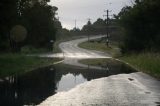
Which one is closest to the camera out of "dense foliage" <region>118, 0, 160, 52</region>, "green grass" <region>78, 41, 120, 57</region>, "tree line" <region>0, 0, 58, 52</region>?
"dense foliage" <region>118, 0, 160, 52</region>

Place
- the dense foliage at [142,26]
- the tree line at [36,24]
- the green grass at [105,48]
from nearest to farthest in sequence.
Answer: the dense foliage at [142,26], the tree line at [36,24], the green grass at [105,48]

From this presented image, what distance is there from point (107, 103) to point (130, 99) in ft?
5.43

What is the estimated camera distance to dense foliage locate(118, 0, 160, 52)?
64000mm

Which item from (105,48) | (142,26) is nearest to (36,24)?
(142,26)

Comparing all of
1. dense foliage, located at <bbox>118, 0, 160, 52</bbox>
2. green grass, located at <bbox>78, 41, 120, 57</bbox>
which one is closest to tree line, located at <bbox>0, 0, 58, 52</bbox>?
green grass, located at <bbox>78, 41, 120, 57</bbox>

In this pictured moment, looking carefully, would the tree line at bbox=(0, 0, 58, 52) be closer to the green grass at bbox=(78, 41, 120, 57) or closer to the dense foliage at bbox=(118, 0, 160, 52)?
the green grass at bbox=(78, 41, 120, 57)

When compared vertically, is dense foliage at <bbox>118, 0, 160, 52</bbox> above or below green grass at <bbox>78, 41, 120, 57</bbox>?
above

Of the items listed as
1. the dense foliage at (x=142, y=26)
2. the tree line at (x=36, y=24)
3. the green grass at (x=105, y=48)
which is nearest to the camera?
the dense foliage at (x=142, y=26)

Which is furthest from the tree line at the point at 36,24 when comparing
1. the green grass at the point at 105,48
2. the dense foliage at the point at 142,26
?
the dense foliage at the point at 142,26

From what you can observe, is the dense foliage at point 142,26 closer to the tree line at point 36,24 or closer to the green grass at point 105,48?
the green grass at point 105,48

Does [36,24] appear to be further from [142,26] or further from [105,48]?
[105,48]

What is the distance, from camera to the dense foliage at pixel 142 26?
210ft

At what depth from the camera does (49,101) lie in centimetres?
1919

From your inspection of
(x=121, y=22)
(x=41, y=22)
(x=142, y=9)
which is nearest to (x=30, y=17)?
(x=41, y=22)
